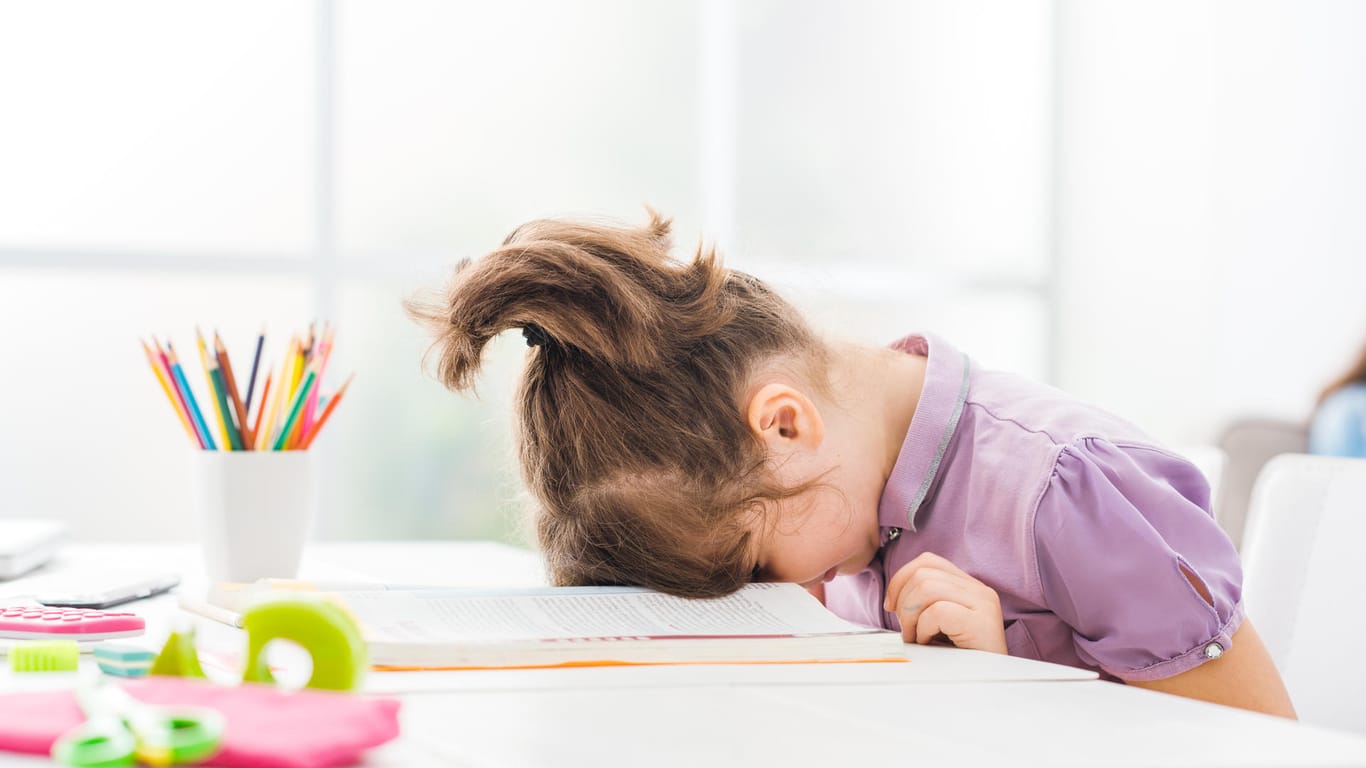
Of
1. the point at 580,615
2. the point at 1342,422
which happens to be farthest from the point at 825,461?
the point at 1342,422

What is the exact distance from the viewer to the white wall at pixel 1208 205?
2.85 meters

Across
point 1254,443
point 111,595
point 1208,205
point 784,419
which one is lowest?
point 1254,443

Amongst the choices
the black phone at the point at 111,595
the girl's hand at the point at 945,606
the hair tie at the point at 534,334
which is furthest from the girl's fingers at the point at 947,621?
the black phone at the point at 111,595

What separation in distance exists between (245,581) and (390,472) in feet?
5.73

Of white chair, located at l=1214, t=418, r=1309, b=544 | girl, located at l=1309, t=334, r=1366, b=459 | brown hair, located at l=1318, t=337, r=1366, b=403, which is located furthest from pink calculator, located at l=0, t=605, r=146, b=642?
brown hair, located at l=1318, t=337, r=1366, b=403

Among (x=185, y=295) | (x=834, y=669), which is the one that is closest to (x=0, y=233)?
(x=185, y=295)

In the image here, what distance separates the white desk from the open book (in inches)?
0.8

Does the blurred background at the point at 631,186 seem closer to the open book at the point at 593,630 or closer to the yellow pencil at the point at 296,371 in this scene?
the yellow pencil at the point at 296,371

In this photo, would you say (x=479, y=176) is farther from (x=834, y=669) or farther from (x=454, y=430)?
(x=834, y=669)

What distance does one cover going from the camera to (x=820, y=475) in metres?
0.88

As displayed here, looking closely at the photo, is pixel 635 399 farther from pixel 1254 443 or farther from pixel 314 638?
pixel 1254 443

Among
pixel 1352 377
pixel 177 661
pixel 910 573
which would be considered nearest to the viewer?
pixel 177 661

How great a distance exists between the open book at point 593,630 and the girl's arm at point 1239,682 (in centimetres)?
21

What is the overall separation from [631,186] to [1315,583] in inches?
81.4
